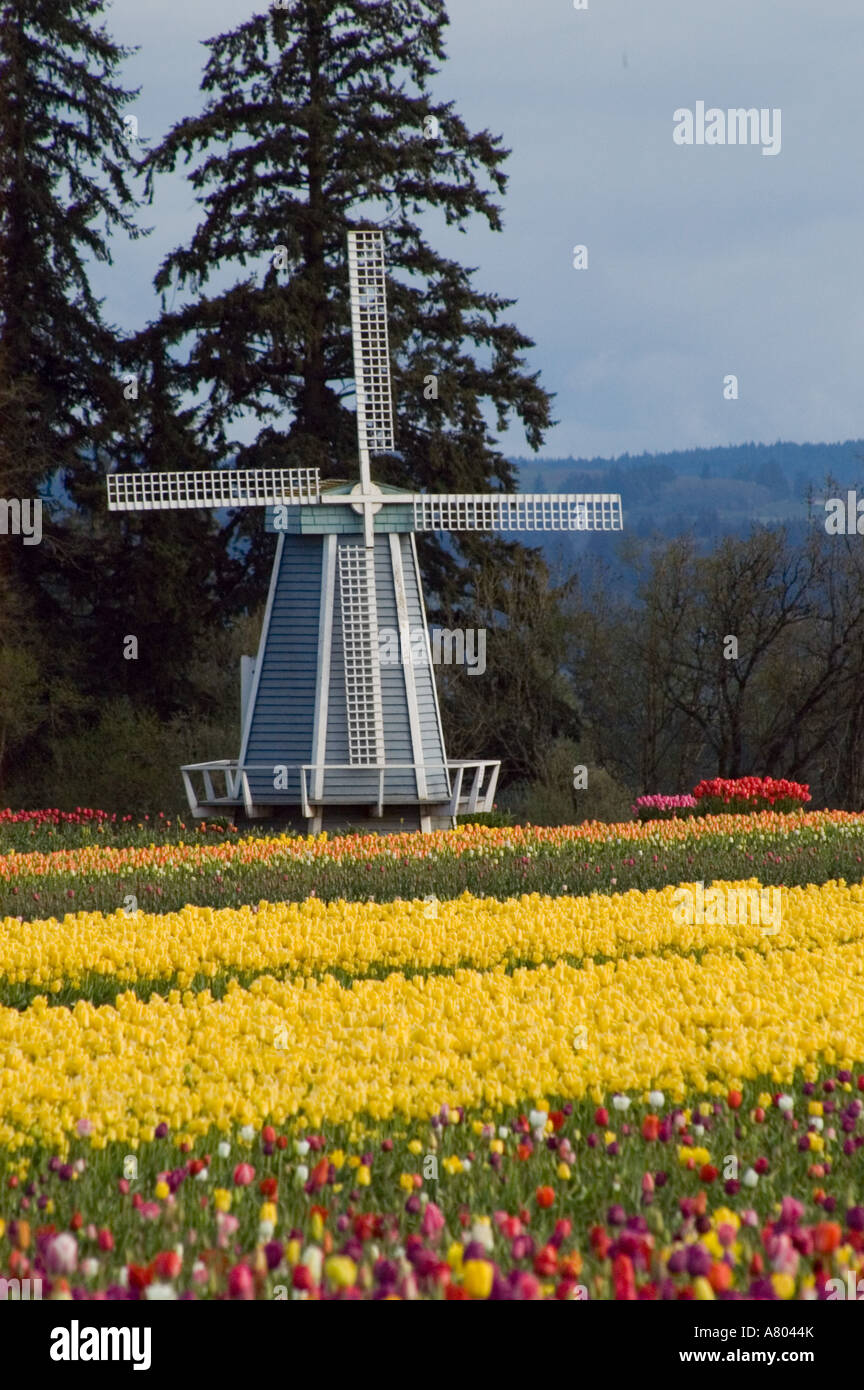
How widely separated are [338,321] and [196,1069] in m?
23.5

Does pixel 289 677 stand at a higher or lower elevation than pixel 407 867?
higher

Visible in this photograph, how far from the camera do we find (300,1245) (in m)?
4.28

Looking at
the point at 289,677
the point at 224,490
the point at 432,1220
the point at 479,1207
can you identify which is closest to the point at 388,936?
the point at 479,1207

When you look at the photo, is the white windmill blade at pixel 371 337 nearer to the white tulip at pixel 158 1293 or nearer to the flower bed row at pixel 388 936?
the flower bed row at pixel 388 936

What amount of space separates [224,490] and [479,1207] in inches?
756

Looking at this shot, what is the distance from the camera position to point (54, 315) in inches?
1181

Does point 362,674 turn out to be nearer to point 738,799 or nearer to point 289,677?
point 289,677

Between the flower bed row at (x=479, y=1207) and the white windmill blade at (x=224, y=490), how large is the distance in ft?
54.1

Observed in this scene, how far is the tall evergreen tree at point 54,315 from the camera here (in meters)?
29.1

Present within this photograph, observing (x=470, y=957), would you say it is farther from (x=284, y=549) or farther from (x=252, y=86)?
(x=252, y=86)

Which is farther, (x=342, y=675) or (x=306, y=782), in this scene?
(x=342, y=675)

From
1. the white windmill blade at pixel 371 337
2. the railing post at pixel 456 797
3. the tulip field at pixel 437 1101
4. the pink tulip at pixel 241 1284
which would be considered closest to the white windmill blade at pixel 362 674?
the railing post at pixel 456 797

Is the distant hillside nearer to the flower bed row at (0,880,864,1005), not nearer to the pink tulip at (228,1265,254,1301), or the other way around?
the flower bed row at (0,880,864,1005)

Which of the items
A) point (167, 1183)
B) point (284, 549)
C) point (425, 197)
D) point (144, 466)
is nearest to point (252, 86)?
point (425, 197)
